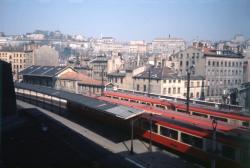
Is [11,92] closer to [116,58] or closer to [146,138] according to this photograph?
[146,138]

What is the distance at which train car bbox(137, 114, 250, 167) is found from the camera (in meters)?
19.1

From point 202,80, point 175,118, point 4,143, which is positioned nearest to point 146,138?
point 175,118

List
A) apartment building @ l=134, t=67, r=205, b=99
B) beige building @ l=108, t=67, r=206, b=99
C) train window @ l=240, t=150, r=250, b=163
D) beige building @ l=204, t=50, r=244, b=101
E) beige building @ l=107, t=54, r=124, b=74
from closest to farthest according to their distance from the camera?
train window @ l=240, t=150, r=250, b=163
apartment building @ l=134, t=67, r=205, b=99
beige building @ l=108, t=67, r=206, b=99
beige building @ l=204, t=50, r=244, b=101
beige building @ l=107, t=54, r=124, b=74

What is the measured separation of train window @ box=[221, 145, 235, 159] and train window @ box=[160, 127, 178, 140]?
5032 millimetres

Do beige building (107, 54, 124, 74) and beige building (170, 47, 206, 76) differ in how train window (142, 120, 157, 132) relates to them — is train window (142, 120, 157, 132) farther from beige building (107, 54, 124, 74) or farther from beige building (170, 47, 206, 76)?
beige building (107, 54, 124, 74)

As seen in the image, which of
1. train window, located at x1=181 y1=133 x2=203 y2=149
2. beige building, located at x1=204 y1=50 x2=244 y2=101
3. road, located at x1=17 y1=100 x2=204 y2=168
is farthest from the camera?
beige building, located at x1=204 y1=50 x2=244 y2=101

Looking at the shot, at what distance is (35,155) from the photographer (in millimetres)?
Result: 18172

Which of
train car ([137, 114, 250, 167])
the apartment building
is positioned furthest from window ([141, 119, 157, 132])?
the apartment building

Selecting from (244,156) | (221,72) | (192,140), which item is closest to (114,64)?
(221,72)

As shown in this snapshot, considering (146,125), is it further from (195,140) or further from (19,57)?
(19,57)

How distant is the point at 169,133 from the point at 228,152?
634cm

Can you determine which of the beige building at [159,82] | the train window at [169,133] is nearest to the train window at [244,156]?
the train window at [169,133]

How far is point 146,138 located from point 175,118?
10.4 ft

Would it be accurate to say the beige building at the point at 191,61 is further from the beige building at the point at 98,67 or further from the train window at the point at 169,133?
the train window at the point at 169,133
